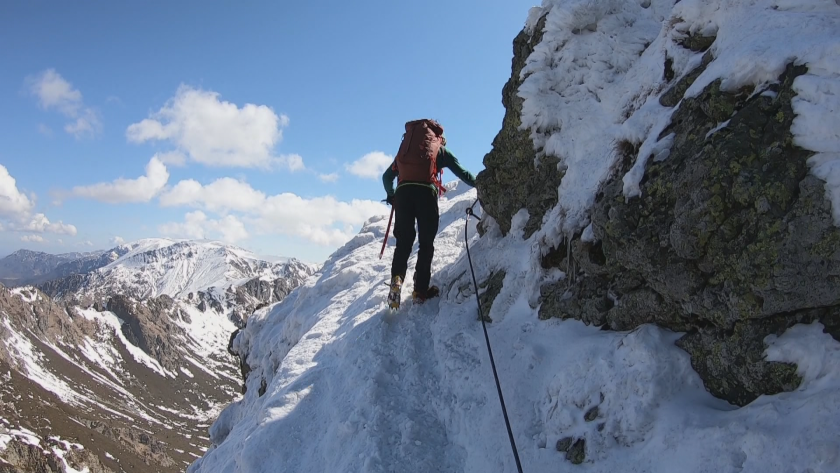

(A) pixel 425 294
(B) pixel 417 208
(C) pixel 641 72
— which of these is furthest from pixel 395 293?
(C) pixel 641 72

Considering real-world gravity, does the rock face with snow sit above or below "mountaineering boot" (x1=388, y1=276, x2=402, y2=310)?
above

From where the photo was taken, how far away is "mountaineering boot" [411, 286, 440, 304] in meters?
10.1

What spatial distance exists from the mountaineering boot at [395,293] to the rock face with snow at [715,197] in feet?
10.5

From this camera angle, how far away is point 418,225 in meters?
10.0

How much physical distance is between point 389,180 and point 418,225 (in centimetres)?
162

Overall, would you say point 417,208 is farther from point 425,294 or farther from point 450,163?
point 425,294

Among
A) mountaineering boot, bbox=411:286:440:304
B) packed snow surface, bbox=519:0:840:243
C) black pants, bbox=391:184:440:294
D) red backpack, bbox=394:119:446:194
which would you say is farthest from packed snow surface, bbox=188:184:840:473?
red backpack, bbox=394:119:446:194

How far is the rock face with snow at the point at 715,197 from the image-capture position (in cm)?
435

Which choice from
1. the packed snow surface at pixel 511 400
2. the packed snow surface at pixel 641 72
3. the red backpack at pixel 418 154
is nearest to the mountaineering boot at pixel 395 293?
the packed snow surface at pixel 511 400

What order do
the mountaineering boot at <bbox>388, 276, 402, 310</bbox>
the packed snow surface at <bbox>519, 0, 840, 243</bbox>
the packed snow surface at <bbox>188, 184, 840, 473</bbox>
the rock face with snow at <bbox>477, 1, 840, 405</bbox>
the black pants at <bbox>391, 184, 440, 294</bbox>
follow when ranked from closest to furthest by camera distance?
1. the packed snow surface at <bbox>188, 184, 840, 473</bbox>
2. the rock face with snow at <bbox>477, 1, 840, 405</bbox>
3. the packed snow surface at <bbox>519, 0, 840, 243</bbox>
4. the mountaineering boot at <bbox>388, 276, 402, 310</bbox>
5. the black pants at <bbox>391, 184, 440, 294</bbox>

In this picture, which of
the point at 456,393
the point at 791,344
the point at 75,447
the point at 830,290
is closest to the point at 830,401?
the point at 791,344

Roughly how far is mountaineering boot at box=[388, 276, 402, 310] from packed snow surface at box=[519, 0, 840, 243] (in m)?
3.46

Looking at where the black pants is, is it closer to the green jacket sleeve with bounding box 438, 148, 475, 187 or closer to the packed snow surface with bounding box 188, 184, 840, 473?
the packed snow surface with bounding box 188, 184, 840, 473

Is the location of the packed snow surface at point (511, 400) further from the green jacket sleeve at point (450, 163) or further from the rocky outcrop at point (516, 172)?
the green jacket sleeve at point (450, 163)
